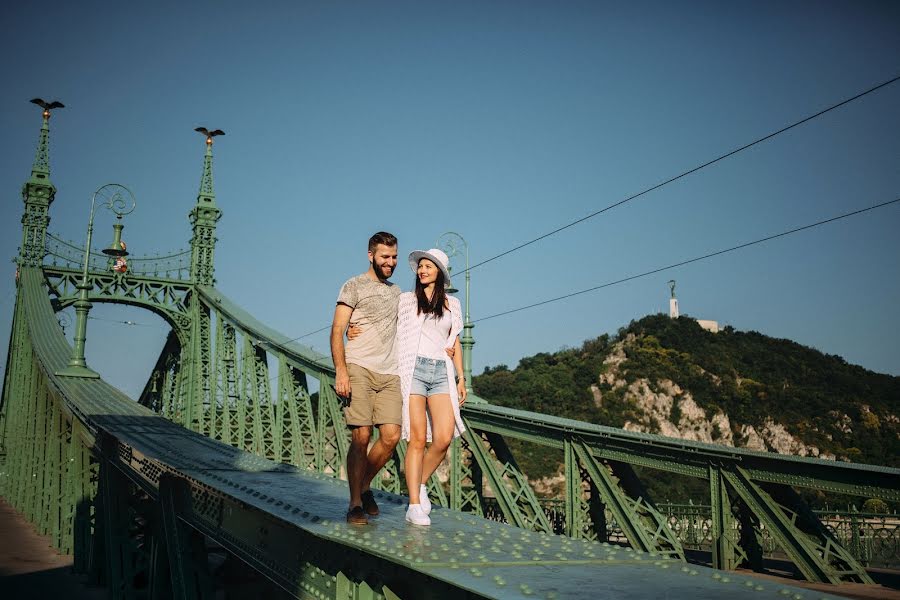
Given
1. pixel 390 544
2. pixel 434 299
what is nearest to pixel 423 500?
pixel 390 544

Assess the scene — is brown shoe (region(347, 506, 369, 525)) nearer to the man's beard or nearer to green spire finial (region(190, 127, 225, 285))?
the man's beard

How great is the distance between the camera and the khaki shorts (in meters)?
5.11

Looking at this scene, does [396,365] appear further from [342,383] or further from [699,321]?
[699,321]

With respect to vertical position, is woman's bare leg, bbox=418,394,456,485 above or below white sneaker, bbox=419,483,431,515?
above

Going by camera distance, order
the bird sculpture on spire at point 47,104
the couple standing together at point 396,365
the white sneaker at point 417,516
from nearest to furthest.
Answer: the white sneaker at point 417,516 → the couple standing together at point 396,365 → the bird sculpture on spire at point 47,104

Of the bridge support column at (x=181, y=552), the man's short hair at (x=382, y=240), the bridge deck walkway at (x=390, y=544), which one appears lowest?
the bridge support column at (x=181, y=552)

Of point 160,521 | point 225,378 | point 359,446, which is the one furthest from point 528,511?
point 225,378

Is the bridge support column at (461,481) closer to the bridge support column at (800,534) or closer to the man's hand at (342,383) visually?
the bridge support column at (800,534)

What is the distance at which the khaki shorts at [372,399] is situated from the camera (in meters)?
5.11

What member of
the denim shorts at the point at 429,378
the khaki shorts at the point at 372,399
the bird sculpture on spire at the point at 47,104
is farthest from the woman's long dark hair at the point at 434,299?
the bird sculpture on spire at the point at 47,104

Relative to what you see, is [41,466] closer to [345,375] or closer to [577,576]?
[345,375]

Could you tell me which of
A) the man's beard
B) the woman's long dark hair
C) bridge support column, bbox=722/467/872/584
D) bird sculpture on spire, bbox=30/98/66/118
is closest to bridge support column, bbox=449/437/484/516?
bridge support column, bbox=722/467/872/584

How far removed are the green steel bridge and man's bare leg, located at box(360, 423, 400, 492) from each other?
327 mm

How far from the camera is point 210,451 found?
31.8 ft
